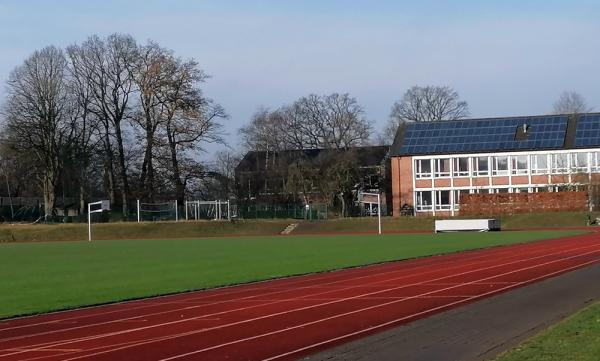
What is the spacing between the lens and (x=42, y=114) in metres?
82.8

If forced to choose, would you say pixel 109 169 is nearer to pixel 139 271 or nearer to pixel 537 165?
pixel 537 165

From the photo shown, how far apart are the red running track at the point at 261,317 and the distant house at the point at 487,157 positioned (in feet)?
207

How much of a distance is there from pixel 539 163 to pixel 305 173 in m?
27.8

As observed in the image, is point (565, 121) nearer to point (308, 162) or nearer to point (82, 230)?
point (308, 162)

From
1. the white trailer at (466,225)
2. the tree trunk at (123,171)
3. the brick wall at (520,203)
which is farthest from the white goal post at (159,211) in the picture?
the brick wall at (520,203)

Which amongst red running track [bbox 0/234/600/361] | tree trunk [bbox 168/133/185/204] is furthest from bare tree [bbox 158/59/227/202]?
red running track [bbox 0/234/600/361]

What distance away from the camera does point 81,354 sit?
1231 cm

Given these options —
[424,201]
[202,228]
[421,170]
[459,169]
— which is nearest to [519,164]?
[459,169]

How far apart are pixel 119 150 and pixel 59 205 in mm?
13729

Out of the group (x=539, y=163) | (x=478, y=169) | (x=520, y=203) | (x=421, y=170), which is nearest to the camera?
(x=520, y=203)

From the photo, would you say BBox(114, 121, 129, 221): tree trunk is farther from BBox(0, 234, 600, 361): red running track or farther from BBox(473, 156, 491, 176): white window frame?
BBox(0, 234, 600, 361): red running track

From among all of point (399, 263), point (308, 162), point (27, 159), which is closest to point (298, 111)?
point (308, 162)

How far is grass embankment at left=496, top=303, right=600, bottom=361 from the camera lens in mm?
9479

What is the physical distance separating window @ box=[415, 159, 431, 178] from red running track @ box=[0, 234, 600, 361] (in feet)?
211
